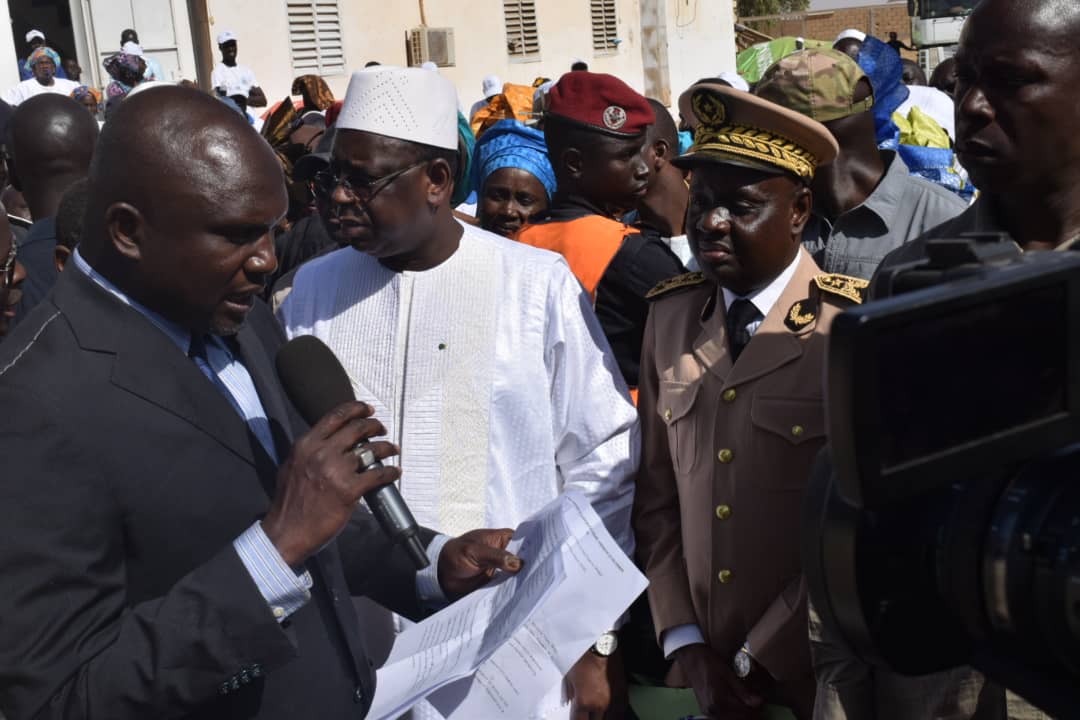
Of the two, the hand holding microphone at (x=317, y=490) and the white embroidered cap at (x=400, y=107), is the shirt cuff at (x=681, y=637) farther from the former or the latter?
the white embroidered cap at (x=400, y=107)

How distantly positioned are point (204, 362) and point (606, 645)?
4.36ft

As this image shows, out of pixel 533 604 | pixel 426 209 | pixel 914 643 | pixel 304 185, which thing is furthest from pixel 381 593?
pixel 304 185

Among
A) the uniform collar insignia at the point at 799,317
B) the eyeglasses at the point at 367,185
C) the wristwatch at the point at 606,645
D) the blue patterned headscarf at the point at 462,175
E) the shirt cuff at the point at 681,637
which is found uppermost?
the eyeglasses at the point at 367,185

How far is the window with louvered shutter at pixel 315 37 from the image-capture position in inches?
722

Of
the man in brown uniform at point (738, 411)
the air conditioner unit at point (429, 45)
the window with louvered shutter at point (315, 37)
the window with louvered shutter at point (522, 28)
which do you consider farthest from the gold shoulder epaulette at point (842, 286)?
the window with louvered shutter at point (522, 28)

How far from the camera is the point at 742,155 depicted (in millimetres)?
2820

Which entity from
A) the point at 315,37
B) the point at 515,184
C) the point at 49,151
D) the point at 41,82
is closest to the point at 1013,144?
the point at 515,184

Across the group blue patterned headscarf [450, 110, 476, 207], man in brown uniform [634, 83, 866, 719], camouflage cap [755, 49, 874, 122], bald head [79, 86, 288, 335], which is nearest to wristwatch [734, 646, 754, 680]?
man in brown uniform [634, 83, 866, 719]

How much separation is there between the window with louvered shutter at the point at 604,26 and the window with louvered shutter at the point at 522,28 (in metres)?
2.00

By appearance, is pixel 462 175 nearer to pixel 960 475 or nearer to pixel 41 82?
pixel 960 475

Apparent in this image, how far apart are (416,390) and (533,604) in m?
0.98

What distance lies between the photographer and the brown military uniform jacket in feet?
8.80

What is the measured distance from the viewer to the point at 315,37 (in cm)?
1862

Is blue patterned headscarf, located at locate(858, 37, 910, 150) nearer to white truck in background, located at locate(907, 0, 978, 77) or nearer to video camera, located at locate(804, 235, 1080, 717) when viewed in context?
video camera, located at locate(804, 235, 1080, 717)
